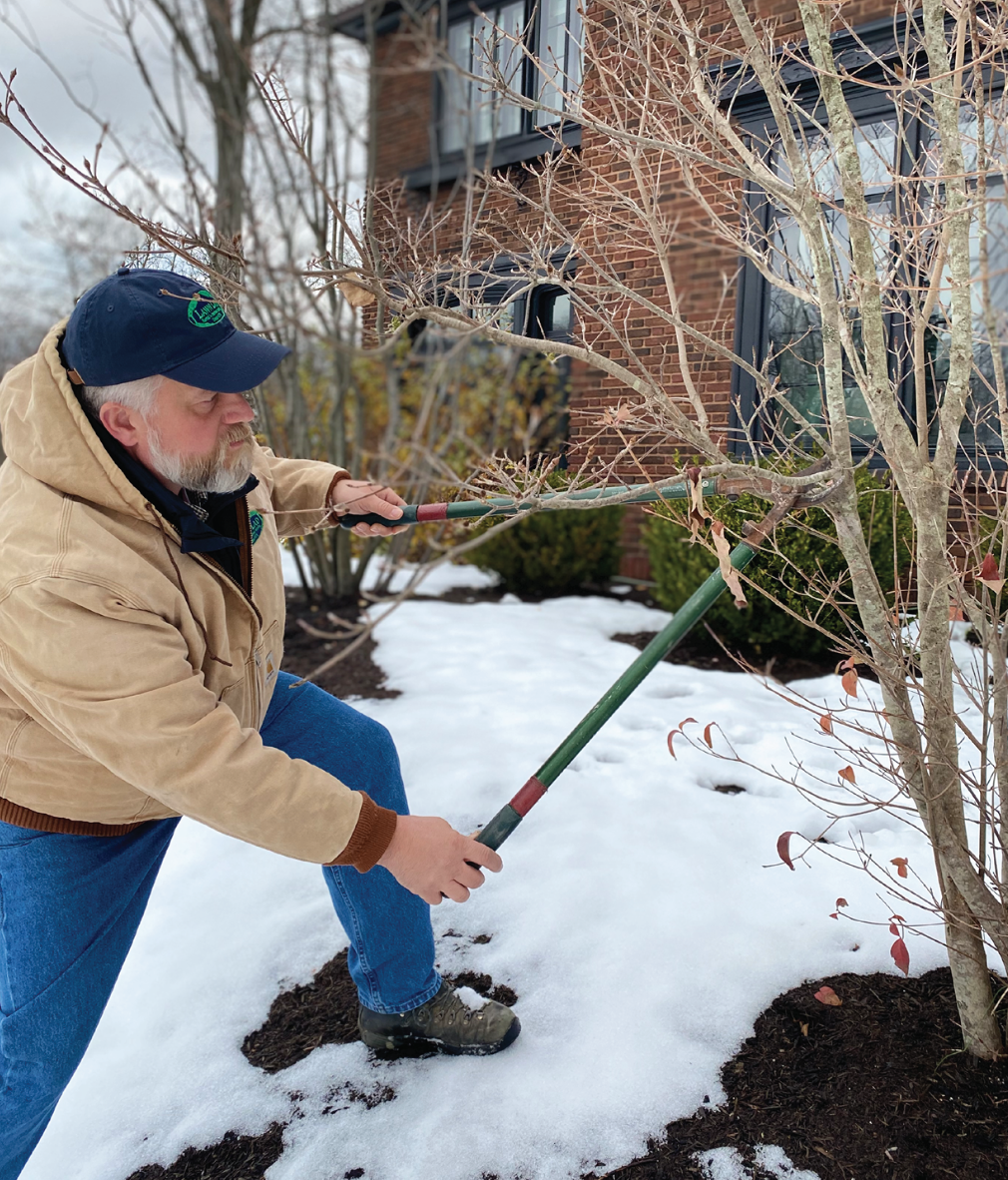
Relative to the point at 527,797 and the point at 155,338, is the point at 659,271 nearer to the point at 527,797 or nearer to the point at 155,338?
the point at 155,338

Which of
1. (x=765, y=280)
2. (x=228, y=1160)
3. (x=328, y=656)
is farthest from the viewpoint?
(x=328, y=656)

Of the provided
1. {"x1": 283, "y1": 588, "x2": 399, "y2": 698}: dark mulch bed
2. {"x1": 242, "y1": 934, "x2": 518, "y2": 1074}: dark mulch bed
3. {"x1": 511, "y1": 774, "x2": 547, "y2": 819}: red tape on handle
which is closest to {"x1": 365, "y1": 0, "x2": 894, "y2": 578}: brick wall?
{"x1": 511, "y1": 774, "x2": 547, "y2": 819}: red tape on handle

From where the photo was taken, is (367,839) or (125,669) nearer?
(125,669)

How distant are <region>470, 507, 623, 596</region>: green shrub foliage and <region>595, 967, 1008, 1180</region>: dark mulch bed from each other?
4575mm

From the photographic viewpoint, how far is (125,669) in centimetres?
Result: 152

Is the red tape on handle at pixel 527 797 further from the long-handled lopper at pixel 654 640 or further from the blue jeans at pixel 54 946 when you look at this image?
the blue jeans at pixel 54 946

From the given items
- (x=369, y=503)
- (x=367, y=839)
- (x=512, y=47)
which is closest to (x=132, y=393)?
(x=369, y=503)

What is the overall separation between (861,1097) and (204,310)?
6.83ft

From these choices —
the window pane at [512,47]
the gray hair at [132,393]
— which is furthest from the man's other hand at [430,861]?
the window pane at [512,47]

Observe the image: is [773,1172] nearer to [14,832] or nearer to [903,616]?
[903,616]

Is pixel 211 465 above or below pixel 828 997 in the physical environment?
above

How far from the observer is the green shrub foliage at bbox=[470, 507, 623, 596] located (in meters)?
6.62

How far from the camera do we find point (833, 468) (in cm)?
172

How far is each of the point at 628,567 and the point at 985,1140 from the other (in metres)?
5.31
